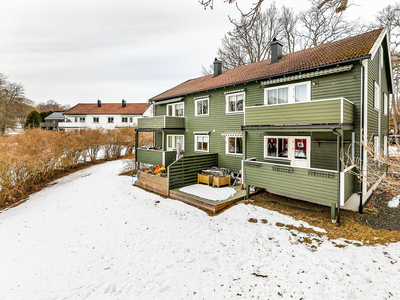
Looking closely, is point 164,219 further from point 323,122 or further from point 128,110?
point 128,110

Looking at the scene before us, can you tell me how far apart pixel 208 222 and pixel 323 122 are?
5.90 meters

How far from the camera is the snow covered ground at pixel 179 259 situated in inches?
183

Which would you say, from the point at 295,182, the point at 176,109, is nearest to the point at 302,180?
the point at 295,182

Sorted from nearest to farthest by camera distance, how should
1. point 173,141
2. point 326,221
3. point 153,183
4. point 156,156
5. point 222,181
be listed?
point 326,221 < point 222,181 < point 153,183 < point 156,156 < point 173,141

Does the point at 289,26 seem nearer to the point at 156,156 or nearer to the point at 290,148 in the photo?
the point at 290,148

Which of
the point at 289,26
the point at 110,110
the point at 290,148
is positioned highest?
the point at 289,26

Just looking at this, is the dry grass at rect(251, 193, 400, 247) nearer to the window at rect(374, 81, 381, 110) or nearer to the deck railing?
the deck railing

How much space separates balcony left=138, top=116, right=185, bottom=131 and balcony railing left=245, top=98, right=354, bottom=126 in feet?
23.5

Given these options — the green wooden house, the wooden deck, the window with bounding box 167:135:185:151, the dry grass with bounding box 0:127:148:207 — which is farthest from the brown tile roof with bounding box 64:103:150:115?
the wooden deck

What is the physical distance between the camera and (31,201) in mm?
12492

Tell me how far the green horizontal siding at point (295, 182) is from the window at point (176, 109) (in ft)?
28.6

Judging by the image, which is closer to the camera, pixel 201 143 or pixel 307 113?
pixel 307 113

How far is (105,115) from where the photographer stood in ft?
137

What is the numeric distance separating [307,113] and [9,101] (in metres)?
47.5
